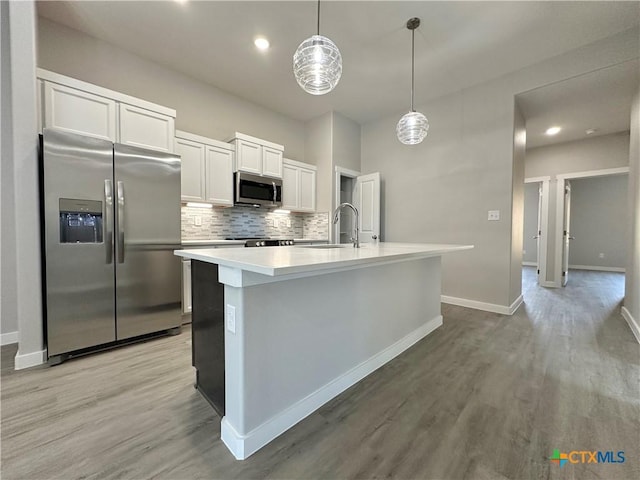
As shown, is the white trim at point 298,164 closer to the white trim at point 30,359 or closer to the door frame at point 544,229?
the white trim at point 30,359

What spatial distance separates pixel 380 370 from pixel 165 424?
1409 millimetres

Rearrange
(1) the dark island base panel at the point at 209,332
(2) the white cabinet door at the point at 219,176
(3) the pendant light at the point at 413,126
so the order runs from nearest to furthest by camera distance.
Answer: (1) the dark island base panel at the point at 209,332 < (3) the pendant light at the point at 413,126 < (2) the white cabinet door at the point at 219,176

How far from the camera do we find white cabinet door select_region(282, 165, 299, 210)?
4207 millimetres

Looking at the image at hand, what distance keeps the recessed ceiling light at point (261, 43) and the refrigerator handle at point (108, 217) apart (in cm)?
201

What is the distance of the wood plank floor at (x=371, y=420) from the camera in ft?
3.86

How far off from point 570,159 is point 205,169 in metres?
6.48

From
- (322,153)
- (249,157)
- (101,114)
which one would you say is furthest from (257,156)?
(101,114)

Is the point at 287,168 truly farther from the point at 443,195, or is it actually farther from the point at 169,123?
the point at 443,195

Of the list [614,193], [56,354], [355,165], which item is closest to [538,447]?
[56,354]

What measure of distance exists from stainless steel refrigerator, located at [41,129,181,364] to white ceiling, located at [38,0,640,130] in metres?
1.28

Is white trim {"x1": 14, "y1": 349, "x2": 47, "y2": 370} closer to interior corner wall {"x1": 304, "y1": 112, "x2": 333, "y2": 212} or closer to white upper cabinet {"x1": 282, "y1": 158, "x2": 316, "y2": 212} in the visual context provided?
white upper cabinet {"x1": 282, "y1": 158, "x2": 316, "y2": 212}

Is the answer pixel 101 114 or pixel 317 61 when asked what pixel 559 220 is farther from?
pixel 101 114

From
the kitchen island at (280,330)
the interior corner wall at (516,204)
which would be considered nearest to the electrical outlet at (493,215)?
the interior corner wall at (516,204)

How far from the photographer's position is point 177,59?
122 inches
